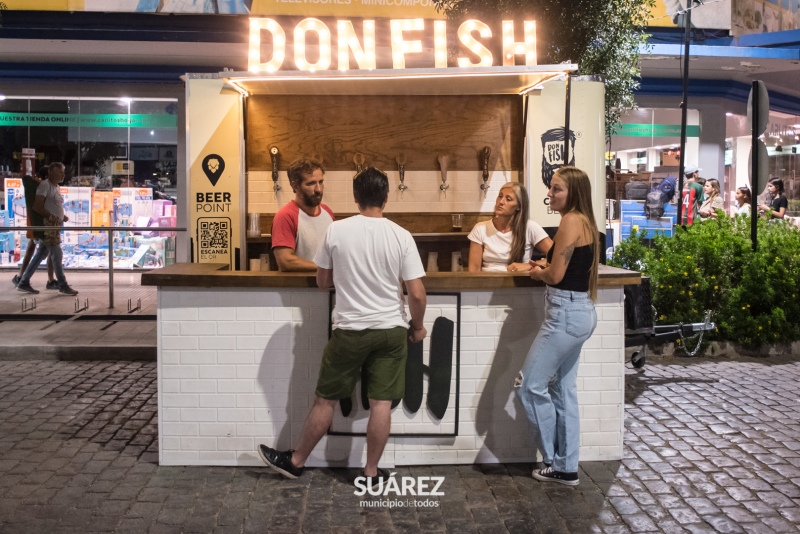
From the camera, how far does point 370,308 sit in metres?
4.97

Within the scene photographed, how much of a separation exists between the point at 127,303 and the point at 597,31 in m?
6.66

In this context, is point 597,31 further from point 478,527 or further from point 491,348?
point 478,527

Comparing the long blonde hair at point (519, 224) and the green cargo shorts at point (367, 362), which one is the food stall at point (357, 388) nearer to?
the green cargo shorts at point (367, 362)

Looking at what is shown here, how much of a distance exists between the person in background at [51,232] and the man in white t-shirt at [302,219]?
619 centimetres

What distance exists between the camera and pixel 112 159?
1512 cm

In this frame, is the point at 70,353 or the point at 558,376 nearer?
the point at 558,376

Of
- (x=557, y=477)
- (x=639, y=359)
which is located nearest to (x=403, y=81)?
(x=557, y=477)

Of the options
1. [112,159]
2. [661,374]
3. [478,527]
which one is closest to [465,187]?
[661,374]

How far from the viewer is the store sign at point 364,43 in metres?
6.79

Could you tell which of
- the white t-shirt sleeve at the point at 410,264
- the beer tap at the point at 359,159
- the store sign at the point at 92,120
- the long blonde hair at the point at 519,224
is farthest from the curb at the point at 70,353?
the store sign at the point at 92,120

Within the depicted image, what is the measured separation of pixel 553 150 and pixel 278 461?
4.14m

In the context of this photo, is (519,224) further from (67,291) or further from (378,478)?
(67,291)

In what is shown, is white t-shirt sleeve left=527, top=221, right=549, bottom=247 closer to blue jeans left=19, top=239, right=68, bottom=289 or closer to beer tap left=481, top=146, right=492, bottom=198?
beer tap left=481, top=146, right=492, bottom=198

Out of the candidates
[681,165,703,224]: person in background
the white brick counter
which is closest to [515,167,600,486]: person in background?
the white brick counter
